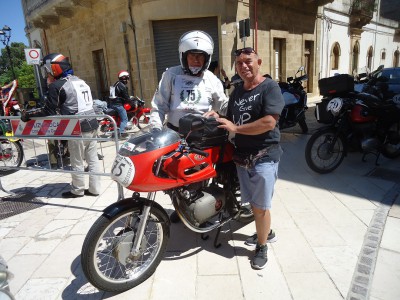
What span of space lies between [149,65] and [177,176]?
29.0 ft

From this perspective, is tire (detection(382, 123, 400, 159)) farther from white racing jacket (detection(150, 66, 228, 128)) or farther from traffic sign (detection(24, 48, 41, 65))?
traffic sign (detection(24, 48, 41, 65))

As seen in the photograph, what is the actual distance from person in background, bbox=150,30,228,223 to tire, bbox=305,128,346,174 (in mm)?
2211

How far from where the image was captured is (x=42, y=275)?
2.47m

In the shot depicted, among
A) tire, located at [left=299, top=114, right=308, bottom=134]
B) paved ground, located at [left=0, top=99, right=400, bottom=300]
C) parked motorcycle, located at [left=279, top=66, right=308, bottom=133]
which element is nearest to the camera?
paved ground, located at [left=0, top=99, right=400, bottom=300]

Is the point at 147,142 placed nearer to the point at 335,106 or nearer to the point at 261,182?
the point at 261,182

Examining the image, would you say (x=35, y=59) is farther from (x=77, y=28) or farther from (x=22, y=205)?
(x=22, y=205)

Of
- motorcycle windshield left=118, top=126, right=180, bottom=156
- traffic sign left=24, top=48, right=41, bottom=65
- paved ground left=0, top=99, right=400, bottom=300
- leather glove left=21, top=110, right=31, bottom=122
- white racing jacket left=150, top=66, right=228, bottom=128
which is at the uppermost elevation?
traffic sign left=24, top=48, right=41, bottom=65

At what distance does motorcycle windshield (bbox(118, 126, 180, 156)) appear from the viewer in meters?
1.91

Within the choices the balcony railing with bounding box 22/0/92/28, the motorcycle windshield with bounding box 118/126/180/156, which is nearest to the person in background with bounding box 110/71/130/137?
the motorcycle windshield with bounding box 118/126/180/156

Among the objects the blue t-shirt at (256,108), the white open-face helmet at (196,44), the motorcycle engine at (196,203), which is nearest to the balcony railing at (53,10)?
the white open-face helmet at (196,44)

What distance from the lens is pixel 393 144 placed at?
484 centimetres

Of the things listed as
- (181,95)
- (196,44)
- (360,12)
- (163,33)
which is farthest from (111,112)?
(360,12)

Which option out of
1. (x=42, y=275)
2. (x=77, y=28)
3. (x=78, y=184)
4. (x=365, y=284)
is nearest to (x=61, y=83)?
(x=78, y=184)

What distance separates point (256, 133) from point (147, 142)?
2.58ft
